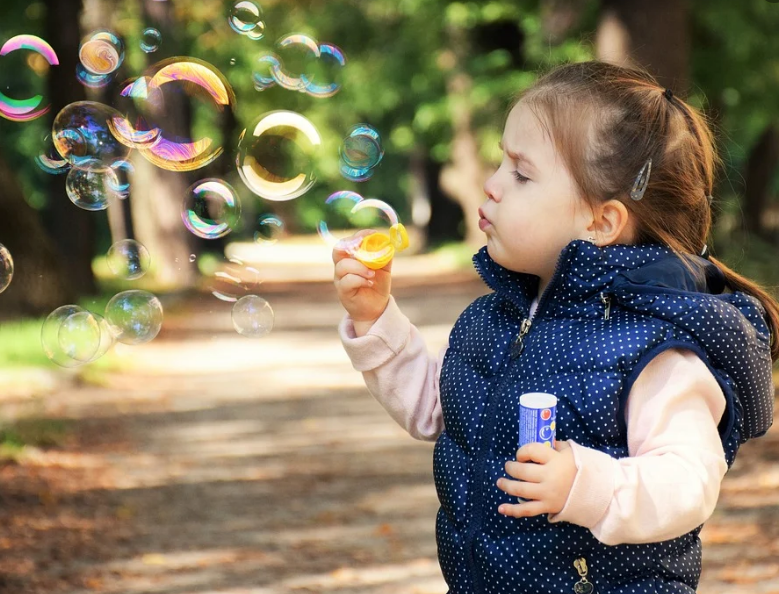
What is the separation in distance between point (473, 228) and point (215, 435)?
736 inches

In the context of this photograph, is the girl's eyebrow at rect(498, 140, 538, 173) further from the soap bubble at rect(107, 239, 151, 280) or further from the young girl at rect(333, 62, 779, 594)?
the soap bubble at rect(107, 239, 151, 280)

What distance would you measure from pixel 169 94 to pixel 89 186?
0.44 meters

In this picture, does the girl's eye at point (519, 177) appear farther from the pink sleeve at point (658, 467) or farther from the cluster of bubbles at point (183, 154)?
the cluster of bubbles at point (183, 154)

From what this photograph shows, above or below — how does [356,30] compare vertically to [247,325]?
below

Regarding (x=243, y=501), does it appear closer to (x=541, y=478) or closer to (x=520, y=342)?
(x=520, y=342)

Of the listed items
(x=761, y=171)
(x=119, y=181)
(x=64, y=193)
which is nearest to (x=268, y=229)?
(x=119, y=181)

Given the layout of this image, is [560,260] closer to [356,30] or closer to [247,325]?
[247,325]

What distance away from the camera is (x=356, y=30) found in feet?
72.6

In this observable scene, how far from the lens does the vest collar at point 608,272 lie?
2074mm

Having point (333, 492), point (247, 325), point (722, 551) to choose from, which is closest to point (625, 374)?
point (247, 325)

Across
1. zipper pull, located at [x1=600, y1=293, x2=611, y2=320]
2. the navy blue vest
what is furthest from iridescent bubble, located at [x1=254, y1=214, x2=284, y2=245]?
zipper pull, located at [x1=600, y1=293, x2=611, y2=320]

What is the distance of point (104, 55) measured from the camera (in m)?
4.00

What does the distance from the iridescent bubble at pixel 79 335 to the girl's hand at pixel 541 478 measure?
237 cm

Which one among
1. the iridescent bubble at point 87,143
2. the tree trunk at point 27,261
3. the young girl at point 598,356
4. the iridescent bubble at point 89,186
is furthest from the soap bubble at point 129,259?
the tree trunk at point 27,261
